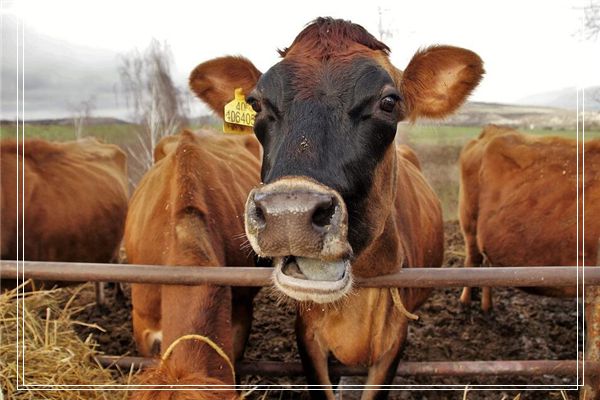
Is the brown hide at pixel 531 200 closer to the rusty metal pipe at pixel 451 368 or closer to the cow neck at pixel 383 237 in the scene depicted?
the rusty metal pipe at pixel 451 368

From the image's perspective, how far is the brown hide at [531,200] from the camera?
4.93m

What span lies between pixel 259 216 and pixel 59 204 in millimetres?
4028

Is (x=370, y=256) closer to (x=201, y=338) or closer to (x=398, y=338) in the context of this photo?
(x=398, y=338)

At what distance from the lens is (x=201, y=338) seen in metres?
2.53

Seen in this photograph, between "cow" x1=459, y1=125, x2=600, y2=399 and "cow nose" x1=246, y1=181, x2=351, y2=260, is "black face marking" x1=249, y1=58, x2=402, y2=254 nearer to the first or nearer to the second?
"cow nose" x1=246, y1=181, x2=351, y2=260

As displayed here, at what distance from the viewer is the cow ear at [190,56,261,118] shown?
10.0 ft

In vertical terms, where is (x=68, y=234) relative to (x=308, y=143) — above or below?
below

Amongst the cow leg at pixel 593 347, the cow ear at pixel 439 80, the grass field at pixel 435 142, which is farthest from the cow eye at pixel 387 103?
the grass field at pixel 435 142

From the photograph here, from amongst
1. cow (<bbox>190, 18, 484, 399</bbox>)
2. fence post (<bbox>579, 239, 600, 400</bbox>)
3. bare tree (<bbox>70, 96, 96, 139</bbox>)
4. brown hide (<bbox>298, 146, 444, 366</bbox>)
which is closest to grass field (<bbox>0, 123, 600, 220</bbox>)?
bare tree (<bbox>70, 96, 96, 139</bbox>)

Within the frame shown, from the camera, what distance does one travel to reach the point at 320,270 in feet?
6.98

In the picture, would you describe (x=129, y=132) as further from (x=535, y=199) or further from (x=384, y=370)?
(x=384, y=370)

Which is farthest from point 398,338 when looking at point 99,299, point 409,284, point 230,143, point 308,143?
point 99,299

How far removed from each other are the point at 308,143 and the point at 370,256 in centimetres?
81

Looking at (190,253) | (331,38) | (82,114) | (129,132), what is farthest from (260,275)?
(129,132)
